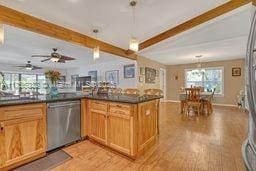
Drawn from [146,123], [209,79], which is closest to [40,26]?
[146,123]

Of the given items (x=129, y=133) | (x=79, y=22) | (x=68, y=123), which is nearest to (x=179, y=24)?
(x=79, y=22)

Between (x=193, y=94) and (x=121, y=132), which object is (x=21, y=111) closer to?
(x=121, y=132)

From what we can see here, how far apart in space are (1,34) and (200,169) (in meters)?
3.17

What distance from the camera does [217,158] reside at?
2.23 m

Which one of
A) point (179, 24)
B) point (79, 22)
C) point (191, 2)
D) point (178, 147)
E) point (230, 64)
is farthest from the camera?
point (230, 64)

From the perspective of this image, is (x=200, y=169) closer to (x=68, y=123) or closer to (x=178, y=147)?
(x=178, y=147)

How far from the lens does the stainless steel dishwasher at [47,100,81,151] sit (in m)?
2.45

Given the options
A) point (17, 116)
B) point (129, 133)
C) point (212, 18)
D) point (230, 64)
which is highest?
point (212, 18)

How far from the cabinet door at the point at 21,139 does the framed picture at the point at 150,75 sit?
5.31 meters

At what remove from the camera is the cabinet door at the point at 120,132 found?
223 cm

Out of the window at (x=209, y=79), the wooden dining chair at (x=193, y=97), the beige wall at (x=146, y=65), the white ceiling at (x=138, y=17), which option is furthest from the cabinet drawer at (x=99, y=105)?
the window at (x=209, y=79)

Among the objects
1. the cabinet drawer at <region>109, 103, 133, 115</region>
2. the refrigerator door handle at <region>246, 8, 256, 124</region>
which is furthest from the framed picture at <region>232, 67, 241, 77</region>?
the refrigerator door handle at <region>246, 8, 256, 124</region>

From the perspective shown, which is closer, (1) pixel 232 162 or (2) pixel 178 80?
(1) pixel 232 162

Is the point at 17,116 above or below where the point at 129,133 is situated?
above
